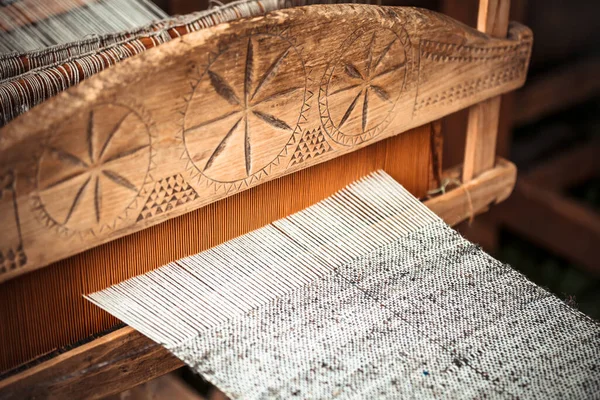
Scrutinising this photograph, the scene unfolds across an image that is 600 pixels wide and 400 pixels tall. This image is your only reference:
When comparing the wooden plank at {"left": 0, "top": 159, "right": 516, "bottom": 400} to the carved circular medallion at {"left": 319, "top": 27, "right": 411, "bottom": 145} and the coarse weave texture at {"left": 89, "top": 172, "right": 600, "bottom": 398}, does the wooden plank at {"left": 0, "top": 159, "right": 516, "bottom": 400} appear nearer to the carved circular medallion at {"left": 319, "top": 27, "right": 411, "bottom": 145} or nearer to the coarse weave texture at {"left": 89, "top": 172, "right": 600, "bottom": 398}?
the coarse weave texture at {"left": 89, "top": 172, "right": 600, "bottom": 398}

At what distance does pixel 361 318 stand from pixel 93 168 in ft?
1.46

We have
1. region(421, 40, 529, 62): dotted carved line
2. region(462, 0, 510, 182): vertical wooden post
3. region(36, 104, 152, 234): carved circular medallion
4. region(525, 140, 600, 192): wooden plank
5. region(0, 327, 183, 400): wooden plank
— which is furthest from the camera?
region(525, 140, 600, 192): wooden plank

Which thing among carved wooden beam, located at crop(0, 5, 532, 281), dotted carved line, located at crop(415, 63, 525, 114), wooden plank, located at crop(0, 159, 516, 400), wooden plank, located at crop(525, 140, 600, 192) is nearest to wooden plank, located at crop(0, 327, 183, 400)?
wooden plank, located at crop(0, 159, 516, 400)

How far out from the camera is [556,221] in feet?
9.30

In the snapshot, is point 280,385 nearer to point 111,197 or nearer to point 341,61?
point 111,197

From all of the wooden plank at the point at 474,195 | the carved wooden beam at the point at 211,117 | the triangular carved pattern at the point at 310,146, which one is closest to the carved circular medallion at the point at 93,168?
→ the carved wooden beam at the point at 211,117

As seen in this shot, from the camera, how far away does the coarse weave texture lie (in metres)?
1.06

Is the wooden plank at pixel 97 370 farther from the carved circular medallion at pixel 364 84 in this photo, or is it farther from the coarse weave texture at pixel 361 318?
the carved circular medallion at pixel 364 84

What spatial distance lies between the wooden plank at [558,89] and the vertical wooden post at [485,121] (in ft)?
4.05

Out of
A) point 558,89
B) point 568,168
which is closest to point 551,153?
point 568,168

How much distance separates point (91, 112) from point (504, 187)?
102 cm

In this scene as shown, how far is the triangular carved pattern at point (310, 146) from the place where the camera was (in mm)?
1263

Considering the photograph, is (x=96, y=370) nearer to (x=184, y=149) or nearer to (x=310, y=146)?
(x=184, y=149)

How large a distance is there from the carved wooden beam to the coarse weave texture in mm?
127
